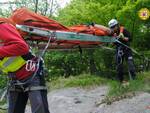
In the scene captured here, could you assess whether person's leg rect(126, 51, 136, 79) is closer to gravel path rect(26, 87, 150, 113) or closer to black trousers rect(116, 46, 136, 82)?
black trousers rect(116, 46, 136, 82)

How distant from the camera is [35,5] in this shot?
69.5ft

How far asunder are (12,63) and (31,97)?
22.3 inches

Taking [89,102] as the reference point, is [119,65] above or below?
above

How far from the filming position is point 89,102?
39.3ft

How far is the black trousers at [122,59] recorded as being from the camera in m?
14.7

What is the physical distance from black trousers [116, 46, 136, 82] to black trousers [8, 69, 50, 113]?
746 cm

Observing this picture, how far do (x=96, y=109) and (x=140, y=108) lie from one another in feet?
3.71

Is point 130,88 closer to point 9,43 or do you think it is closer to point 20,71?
point 20,71

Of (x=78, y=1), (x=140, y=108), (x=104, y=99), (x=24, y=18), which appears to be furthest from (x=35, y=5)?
(x=24, y=18)

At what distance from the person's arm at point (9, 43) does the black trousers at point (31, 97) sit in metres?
0.58

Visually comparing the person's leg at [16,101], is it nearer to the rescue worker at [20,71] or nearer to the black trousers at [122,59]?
the rescue worker at [20,71]

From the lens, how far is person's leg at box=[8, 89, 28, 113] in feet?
24.4

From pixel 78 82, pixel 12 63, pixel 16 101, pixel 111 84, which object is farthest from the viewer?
pixel 78 82

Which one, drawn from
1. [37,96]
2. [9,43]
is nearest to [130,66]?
[37,96]
